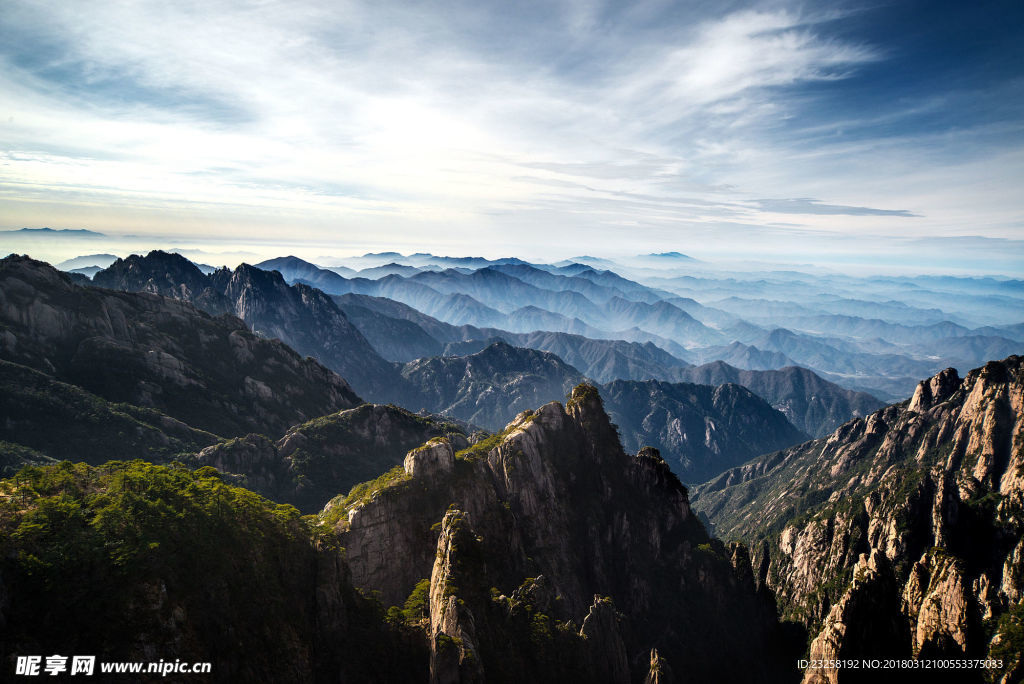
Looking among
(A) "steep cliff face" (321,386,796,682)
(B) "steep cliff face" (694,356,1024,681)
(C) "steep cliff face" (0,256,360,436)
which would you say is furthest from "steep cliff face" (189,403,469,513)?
(B) "steep cliff face" (694,356,1024,681)

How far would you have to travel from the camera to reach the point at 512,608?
53500 millimetres

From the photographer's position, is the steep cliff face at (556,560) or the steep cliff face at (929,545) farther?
the steep cliff face at (929,545)

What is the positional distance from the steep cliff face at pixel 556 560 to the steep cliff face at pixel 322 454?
29.9 meters

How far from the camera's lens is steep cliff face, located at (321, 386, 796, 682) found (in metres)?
48.7

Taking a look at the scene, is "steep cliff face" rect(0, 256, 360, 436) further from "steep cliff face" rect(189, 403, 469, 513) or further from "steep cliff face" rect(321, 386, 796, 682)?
"steep cliff face" rect(321, 386, 796, 682)

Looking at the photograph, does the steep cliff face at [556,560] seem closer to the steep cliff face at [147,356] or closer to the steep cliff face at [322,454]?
the steep cliff face at [322,454]

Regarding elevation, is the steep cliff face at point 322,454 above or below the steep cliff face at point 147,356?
below

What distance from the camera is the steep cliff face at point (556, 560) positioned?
48688 millimetres

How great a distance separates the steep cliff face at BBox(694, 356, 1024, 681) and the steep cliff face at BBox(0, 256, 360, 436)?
169037 millimetres

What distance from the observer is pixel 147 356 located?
6329 inches

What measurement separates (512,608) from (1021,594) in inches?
4023

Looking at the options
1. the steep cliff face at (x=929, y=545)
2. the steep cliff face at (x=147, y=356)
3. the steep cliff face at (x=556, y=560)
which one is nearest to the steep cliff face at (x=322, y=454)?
the steep cliff face at (x=556, y=560)

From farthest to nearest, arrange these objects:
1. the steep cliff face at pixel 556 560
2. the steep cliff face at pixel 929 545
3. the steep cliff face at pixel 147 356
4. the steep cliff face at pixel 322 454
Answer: the steep cliff face at pixel 147 356 < the steep cliff face at pixel 322 454 < the steep cliff face at pixel 929 545 < the steep cliff face at pixel 556 560

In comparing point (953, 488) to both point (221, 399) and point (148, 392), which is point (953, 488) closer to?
point (221, 399)
